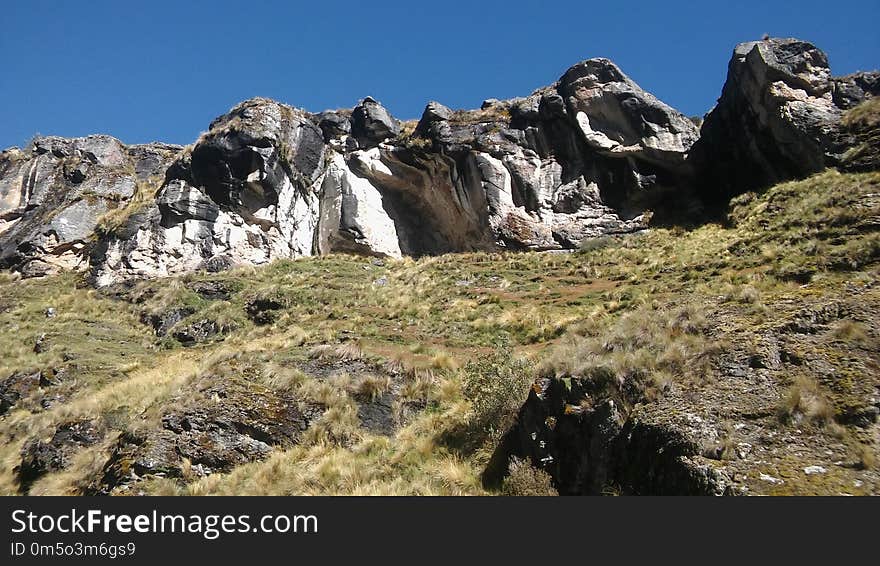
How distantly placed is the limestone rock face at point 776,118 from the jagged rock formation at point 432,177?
10cm

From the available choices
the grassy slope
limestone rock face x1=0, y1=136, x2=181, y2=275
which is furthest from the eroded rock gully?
A: limestone rock face x1=0, y1=136, x2=181, y2=275

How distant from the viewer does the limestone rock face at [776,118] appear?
28531 millimetres

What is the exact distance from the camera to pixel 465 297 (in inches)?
1022

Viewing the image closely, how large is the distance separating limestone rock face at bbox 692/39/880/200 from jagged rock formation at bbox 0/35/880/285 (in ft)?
0.32

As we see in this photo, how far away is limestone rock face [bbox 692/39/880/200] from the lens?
93.6ft

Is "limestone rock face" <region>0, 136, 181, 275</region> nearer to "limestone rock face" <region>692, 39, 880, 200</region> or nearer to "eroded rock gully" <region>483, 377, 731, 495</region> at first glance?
"eroded rock gully" <region>483, 377, 731, 495</region>

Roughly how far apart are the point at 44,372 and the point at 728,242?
85.7 ft

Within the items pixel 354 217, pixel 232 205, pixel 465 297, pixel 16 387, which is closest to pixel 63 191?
pixel 232 205

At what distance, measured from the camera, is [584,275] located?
89.2 ft

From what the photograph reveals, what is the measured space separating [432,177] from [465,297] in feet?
51.1

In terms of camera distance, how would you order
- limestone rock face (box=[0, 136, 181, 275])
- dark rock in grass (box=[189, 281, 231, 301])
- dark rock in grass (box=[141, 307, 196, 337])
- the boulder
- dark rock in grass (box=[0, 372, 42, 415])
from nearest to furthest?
dark rock in grass (box=[0, 372, 42, 415]) < dark rock in grass (box=[141, 307, 196, 337]) < dark rock in grass (box=[189, 281, 231, 301]) < limestone rock face (box=[0, 136, 181, 275]) < the boulder

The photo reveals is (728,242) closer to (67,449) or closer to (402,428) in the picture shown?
(402,428)

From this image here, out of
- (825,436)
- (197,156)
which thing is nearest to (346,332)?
(825,436)

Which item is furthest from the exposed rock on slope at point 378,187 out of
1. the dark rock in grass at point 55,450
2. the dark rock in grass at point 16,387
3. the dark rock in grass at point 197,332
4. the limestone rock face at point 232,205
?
the dark rock in grass at point 55,450
